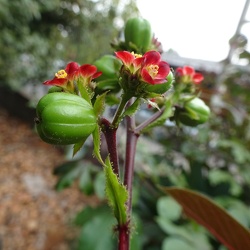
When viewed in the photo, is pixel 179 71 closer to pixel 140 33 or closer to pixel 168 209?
pixel 140 33

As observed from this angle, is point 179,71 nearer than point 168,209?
Yes

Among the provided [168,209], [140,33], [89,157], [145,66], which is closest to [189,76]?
[140,33]

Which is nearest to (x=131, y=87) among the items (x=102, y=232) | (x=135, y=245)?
(x=135, y=245)

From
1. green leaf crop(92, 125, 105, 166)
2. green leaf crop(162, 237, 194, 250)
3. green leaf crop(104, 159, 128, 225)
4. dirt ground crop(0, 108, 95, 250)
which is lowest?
dirt ground crop(0, 108, 95, 250)

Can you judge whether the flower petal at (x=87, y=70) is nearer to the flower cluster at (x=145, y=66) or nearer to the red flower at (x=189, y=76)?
the flower cluster at (x=145, y=66)

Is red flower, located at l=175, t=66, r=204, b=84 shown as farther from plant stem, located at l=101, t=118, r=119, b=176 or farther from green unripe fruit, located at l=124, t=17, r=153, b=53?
plant stem, located at l=101, t=118, r=119, b=176

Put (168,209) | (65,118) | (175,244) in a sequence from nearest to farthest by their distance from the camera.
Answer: (65,118) → (175,244) → (168,209)

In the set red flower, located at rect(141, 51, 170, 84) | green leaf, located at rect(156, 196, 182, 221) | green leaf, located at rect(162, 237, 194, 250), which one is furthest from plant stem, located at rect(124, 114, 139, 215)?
green leaf, located at rect(156, 196, 182, 221)
